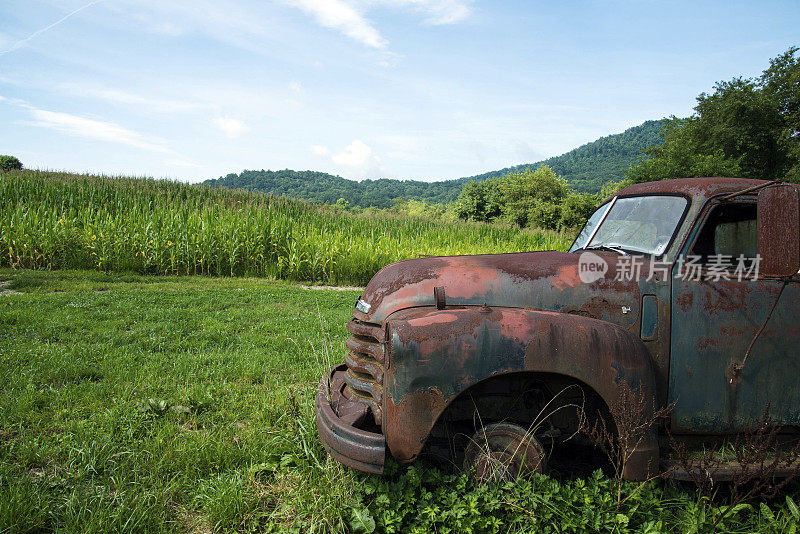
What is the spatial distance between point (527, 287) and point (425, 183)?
124723 millimetres

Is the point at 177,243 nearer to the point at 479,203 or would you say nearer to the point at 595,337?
the point at 595,337

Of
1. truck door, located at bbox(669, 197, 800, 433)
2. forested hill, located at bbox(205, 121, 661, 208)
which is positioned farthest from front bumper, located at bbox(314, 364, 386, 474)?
forested hill, located at bbox(205, 121, 661, 208)

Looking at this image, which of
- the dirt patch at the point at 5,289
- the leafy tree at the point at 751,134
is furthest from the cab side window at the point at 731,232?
the leafy tree at the point at 751,134

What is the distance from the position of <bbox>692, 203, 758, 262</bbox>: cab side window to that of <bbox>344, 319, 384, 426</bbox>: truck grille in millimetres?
2117

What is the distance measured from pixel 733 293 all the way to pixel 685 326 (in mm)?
371

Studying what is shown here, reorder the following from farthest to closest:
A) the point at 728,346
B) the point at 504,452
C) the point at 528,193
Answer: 1. the point at 528,193
2. the point at 728,346
3. the point at 504,452

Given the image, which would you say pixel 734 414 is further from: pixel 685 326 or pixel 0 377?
pixel 0 377

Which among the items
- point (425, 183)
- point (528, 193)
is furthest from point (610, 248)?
point (425, 183)

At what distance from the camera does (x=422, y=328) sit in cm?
242

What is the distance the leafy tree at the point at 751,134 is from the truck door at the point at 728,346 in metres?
30.8

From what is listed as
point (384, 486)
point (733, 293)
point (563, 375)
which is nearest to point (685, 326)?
point (733, 293)

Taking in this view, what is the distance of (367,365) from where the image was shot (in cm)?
293

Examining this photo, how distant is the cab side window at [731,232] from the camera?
3.02 metres

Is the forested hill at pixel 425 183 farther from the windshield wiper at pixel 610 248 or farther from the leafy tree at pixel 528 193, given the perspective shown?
the windshield wiper at pixel 610 248
